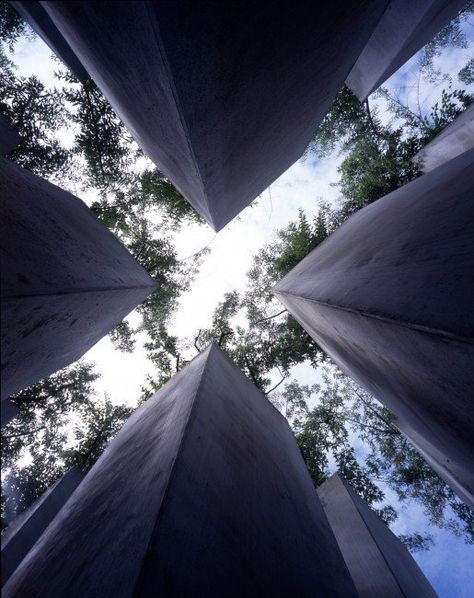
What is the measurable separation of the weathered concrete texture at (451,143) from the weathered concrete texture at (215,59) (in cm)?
769

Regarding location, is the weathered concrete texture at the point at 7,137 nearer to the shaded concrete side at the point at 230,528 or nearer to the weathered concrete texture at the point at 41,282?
the weathered concrete texture at the point at 41,282

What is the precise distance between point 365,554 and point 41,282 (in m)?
8.89

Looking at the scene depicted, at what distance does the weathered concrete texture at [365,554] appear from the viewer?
6016 millimetres

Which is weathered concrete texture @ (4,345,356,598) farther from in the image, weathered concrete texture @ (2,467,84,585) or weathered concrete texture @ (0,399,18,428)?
weathered concrete texture @ (2,467,84,585)

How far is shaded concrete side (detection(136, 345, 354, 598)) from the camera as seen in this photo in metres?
1.81

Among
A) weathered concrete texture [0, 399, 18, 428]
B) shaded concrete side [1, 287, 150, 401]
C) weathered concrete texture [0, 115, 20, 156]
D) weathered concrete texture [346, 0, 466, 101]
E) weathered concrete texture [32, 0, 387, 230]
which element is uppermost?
weathered concrete texture [0, 115, 20, 156]

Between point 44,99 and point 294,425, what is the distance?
16400 mm

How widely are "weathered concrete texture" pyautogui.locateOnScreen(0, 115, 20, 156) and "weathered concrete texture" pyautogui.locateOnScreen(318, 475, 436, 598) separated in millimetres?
13602

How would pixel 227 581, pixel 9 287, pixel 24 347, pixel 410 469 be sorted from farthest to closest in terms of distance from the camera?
pixel 410 469
pixel 24 347
pixel 9 287
pixel 227 581

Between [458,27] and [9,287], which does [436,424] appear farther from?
[458,27]

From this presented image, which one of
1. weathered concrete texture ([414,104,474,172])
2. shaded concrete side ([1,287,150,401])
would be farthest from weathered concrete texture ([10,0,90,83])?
weathered concrete texture ([414,104,474,172])

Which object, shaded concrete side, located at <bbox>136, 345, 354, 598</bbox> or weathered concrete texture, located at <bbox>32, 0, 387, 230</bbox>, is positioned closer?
shaded concrete side, located at <bbox>136, 345, 354, 598</bbox>

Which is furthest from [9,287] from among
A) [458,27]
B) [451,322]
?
[458,27]

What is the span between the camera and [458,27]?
568 inches
